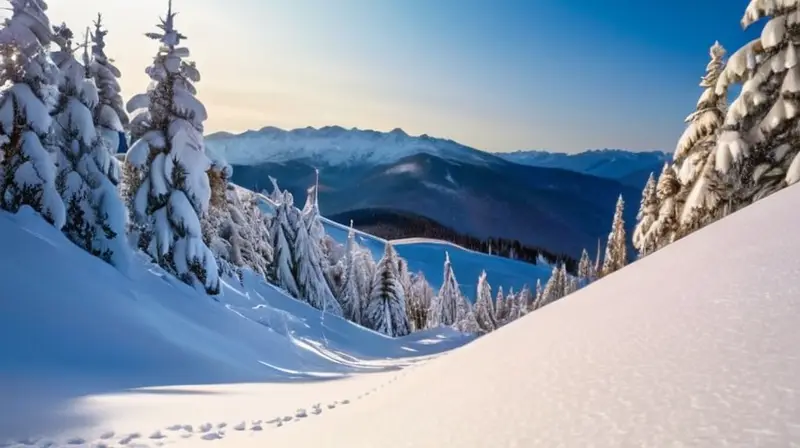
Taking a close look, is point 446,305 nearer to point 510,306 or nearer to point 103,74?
point 510,306

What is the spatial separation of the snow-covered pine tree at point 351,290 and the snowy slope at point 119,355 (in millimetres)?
23779

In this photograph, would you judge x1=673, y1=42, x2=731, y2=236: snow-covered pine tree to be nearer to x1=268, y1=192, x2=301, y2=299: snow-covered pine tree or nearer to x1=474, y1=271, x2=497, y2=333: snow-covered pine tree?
x1=268, y1=192, x2=301, y2=299: snow-covered pine tree

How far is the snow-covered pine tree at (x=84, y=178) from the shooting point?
16.7m

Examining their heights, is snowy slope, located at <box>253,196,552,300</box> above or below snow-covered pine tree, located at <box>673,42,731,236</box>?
above

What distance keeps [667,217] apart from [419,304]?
165ft

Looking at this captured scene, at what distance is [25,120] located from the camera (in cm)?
1495

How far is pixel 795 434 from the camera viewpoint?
2.04m

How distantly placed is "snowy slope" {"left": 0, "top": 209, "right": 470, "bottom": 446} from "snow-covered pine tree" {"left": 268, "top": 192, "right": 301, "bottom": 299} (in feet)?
59.0

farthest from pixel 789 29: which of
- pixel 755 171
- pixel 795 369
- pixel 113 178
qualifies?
pixel 113 178

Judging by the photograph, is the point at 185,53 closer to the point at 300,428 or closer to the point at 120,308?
the point at 120,308

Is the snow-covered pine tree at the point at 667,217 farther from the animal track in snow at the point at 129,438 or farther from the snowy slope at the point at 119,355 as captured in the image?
the animal track in snow at the point at 129,438

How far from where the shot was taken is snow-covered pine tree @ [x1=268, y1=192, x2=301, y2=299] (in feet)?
127

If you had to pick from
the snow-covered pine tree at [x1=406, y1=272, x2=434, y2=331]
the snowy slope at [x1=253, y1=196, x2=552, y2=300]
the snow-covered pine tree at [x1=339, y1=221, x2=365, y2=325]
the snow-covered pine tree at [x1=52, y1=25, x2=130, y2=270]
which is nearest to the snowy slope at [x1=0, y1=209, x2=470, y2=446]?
the snow-covered pine tree at [x1=52, y1=25, x2=130, y2=270]

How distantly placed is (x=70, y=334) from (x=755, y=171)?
17.7m
